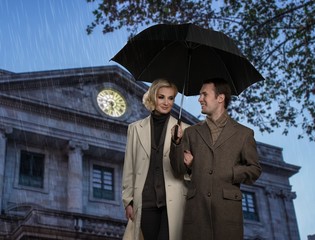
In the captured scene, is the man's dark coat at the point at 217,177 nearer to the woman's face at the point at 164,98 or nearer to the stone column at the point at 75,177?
the woman's face at the point at 164,98

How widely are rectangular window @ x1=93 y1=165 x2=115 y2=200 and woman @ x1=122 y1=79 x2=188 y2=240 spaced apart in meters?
23.2

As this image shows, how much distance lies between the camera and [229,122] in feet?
15.9

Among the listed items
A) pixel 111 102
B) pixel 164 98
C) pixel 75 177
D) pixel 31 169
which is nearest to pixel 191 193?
pixel 164 98

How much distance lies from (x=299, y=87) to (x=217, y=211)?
36.9 feet

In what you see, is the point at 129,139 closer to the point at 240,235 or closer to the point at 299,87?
the point at 240,235

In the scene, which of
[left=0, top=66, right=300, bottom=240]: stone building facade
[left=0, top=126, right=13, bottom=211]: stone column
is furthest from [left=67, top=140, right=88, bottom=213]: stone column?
Result: [left=0, top=126, right=13, bottom=211]: stone column

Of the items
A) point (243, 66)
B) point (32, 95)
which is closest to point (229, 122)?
point (243, 66)

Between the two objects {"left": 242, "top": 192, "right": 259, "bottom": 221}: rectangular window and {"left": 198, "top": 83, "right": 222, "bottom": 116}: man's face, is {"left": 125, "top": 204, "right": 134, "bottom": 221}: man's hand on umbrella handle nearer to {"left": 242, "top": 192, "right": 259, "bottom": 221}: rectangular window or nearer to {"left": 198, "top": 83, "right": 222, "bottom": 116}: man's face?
{"left": 198, "top": 83, "right": 222, "bottom": 116}: man's face

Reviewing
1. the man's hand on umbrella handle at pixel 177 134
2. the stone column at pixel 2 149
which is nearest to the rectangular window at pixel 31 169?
the stone column at pixel 2 149

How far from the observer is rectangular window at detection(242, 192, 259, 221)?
3356cm

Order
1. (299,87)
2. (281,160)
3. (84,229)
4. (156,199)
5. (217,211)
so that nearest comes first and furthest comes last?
1. (217,211)
2. (156,199)
3. (299,87)
4. (84,229)
5. (281,160)

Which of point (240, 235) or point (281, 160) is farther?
point (281, 160)

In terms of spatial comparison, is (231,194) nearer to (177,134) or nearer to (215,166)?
(215,166)

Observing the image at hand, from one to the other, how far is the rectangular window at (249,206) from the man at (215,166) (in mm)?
29472
